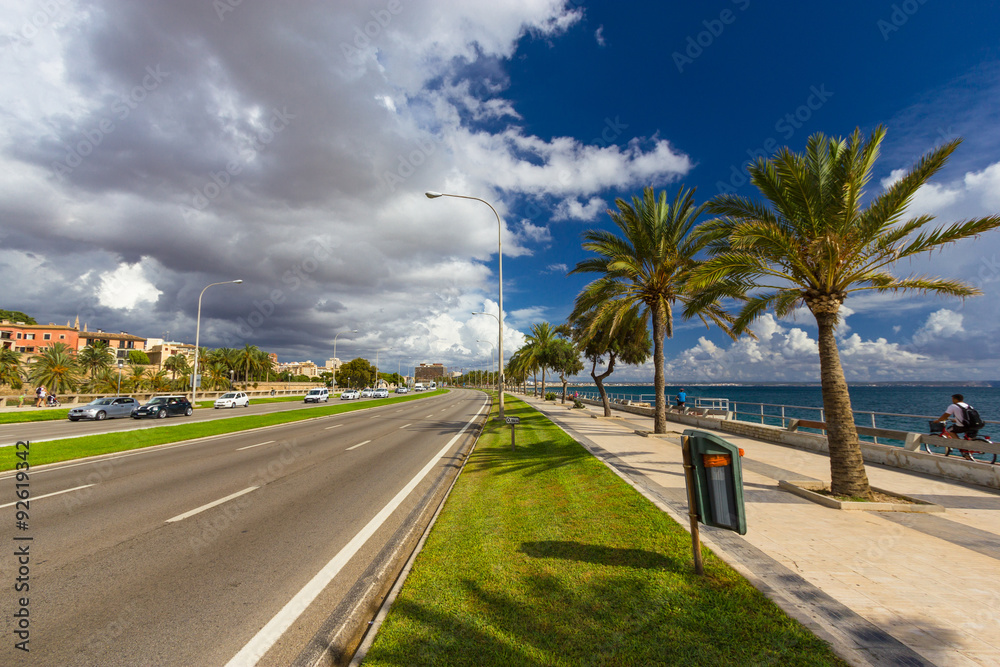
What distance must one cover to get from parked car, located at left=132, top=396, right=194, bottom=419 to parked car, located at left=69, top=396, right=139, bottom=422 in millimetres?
764

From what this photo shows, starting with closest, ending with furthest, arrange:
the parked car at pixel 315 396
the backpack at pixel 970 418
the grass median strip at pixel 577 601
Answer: the grass median strip at pixel 577 601 → the backpack at pixel 970 418 → the parked car at pixel 315 396

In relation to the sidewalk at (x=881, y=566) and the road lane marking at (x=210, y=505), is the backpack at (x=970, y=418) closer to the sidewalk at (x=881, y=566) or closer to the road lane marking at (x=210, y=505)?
the sidewalk at (x=881, y=566)

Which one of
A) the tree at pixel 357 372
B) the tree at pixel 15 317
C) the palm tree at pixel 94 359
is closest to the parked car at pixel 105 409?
the palm tree at pixel 94 359

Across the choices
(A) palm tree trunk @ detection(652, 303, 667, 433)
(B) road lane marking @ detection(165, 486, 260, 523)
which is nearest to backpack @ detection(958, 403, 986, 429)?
(A) palm tree trunk @ detection(652, 303, 667, 433)

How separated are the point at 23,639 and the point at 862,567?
7792 mm

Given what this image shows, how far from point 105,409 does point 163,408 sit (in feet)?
9.17

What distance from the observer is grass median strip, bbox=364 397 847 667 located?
3.07 m

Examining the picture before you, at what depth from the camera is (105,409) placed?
2620 cm

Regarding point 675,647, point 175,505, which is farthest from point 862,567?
point 175,505

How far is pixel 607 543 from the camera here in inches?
203

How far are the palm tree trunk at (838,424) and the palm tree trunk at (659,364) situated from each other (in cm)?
751

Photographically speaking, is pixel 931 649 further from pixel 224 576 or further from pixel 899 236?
pixel 899 236

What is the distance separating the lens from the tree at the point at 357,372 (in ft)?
364

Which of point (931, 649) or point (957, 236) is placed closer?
point (931, 649)
